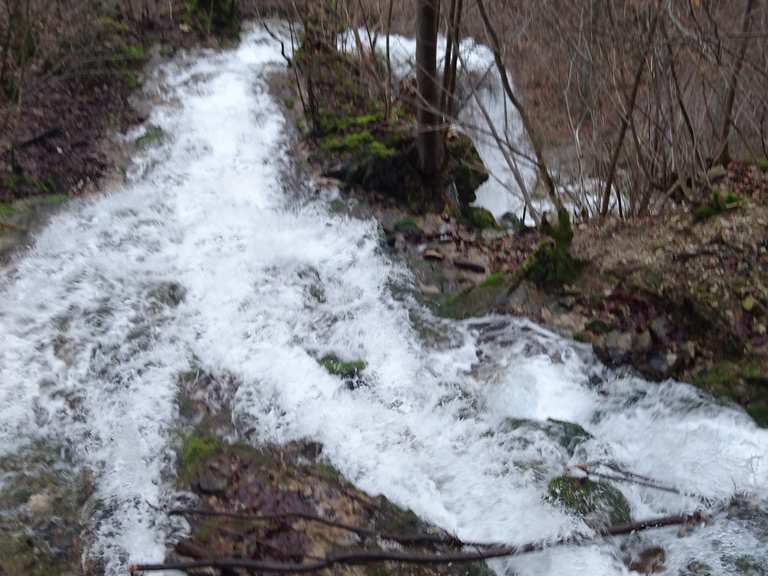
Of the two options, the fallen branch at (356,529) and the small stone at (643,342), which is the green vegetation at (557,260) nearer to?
the small stone at (643,342)

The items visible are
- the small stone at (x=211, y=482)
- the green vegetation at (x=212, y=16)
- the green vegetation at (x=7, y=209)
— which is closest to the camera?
the small stone at (x=211, y=482)

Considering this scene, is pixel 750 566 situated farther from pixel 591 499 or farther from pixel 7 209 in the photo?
pixel 7 209

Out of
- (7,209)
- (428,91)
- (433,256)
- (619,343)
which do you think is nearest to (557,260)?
(619,343)

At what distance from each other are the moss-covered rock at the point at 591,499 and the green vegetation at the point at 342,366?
1.66 metres

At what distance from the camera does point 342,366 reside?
4.46 m

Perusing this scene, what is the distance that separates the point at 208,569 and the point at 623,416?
2772 millimetres

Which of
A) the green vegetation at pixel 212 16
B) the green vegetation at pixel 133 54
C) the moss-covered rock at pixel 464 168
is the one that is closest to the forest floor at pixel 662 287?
the moss-covered rock at pixel 464 168

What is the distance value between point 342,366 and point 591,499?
2016 mm

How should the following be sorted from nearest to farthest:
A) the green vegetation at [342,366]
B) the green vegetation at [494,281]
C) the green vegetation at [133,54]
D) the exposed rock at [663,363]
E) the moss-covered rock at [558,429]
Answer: the moss-covered rock at [558,429] → the exposed rock at [663,363] → the green vegetation at [342,366] → the green vegetation at [494,281] → the green vegetation at [133,54]

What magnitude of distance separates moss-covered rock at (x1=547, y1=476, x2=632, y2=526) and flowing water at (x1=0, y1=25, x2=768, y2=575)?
0.07 meters

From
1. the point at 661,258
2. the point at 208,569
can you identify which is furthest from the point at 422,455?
the point at 661,258

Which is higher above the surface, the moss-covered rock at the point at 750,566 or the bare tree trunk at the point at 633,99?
the bare tree trunk at the point at 633,99

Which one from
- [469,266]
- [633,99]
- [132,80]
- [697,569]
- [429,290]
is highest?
[132,80]

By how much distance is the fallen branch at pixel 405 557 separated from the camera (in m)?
2.81
